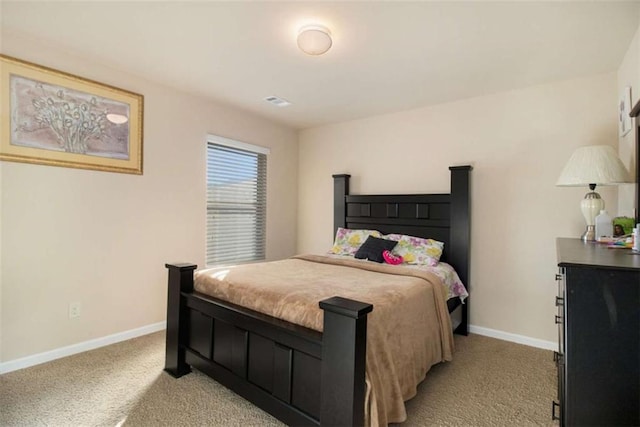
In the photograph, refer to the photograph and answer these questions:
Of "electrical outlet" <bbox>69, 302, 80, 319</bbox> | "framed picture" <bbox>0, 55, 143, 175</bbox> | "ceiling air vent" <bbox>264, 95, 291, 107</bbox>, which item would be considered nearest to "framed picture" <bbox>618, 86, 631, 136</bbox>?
"ceiling air vent" <bbox>264, 95, 291, 107</bbox>

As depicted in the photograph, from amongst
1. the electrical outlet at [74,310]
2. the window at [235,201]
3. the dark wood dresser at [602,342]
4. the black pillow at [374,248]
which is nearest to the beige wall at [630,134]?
the dark wood dresser at [602,342]

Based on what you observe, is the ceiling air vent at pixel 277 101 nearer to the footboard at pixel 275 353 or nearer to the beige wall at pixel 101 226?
the beige wall at pixel 101 226

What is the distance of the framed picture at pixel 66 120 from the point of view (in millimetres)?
2307

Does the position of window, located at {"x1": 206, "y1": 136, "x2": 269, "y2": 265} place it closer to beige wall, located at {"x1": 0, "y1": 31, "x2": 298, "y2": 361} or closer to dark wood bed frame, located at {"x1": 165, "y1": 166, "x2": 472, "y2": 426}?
beige wall, located at {"x1": 0, "y1": 31, "x2": 298, "y2": 361}

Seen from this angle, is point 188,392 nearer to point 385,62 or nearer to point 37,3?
point 37,3

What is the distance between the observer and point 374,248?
10.7 feet

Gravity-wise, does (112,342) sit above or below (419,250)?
below

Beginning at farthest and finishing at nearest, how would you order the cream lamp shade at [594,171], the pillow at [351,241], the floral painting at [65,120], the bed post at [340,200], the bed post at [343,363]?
the bed post at [340,200] → the pillow at [351,241] → the floral painting at [65,120] → the cream lamp shade at [594,171] → the bed post at [343,363]

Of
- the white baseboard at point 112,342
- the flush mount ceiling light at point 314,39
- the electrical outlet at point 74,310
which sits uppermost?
the flush mount ceiling light at point 314,39

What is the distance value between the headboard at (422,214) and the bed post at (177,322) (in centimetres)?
217

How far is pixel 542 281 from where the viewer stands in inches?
115

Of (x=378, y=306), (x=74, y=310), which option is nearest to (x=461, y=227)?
(x=378, y=306)

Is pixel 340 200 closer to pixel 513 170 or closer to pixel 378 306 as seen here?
pixel 513 170

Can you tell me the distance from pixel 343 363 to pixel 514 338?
2431 millimetres
